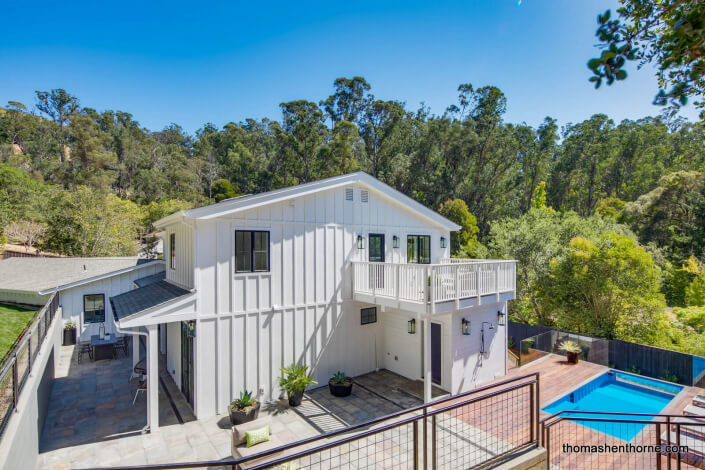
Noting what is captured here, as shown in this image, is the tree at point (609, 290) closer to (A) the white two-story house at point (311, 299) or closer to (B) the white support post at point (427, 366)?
(A) the white two-story house at point (311, 299)

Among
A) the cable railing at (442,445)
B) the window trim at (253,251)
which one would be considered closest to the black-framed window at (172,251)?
the window trim at (253,251)

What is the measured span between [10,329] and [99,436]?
678 cm


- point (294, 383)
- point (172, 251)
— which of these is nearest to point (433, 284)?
point (294, 383)

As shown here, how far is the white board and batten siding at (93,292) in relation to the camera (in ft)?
47.9

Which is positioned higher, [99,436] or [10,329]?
[10,329]

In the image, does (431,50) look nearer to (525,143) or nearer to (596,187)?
(525,143)

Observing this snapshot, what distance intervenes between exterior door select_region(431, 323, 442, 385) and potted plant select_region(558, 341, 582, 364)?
567cm

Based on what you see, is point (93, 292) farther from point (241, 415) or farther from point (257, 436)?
point (257, 436)

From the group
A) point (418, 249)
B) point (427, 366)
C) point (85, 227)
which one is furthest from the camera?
point (85, 227)

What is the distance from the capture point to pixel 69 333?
583 inches

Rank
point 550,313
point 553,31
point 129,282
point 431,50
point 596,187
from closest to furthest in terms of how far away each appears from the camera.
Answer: point 553,31 → point 431,50 → point 129,282 → point 550,313 → point 596,187

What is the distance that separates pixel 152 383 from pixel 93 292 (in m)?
9.26

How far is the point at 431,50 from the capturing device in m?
11.5

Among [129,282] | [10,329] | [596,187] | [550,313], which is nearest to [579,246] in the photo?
[550,313]
